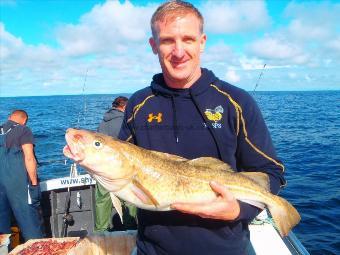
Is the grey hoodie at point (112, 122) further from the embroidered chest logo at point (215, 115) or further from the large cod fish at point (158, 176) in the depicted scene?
the embroidered chest logo at point (215, 115)

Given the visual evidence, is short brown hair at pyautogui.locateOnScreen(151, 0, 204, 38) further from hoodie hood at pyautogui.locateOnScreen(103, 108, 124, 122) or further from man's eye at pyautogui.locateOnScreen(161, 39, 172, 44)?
hoodie hood at pyautogui.locateOnScreen(103, 108, 124, 122)

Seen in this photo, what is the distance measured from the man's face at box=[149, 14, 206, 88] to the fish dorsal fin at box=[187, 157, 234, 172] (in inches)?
28.3

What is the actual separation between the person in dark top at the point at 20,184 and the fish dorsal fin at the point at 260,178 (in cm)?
669

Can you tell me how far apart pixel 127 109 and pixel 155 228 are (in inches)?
46.0

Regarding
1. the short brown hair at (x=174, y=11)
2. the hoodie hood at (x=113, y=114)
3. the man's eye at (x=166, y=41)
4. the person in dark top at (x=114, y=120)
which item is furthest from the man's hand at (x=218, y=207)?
the hoodie hood at (x=113, y=114)

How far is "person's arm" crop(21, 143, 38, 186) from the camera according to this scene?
8.65 metres

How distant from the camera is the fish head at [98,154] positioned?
3348 mm

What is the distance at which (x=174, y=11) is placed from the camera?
311 cm

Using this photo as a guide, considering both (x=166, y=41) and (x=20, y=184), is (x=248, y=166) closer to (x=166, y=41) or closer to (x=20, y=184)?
(x=166, y=41)

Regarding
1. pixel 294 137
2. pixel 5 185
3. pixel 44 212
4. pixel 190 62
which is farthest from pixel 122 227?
pixel 294 137

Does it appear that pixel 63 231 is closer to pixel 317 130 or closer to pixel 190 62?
pixel 190 62

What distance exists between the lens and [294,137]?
102 feet

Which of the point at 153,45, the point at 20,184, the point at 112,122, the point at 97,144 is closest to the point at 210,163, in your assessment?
the point at 97,144

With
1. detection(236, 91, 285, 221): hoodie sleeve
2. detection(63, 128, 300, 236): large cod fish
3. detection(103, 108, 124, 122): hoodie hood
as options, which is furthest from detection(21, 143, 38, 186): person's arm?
detection(236, 91, 285, 221): hoodie sleeve
